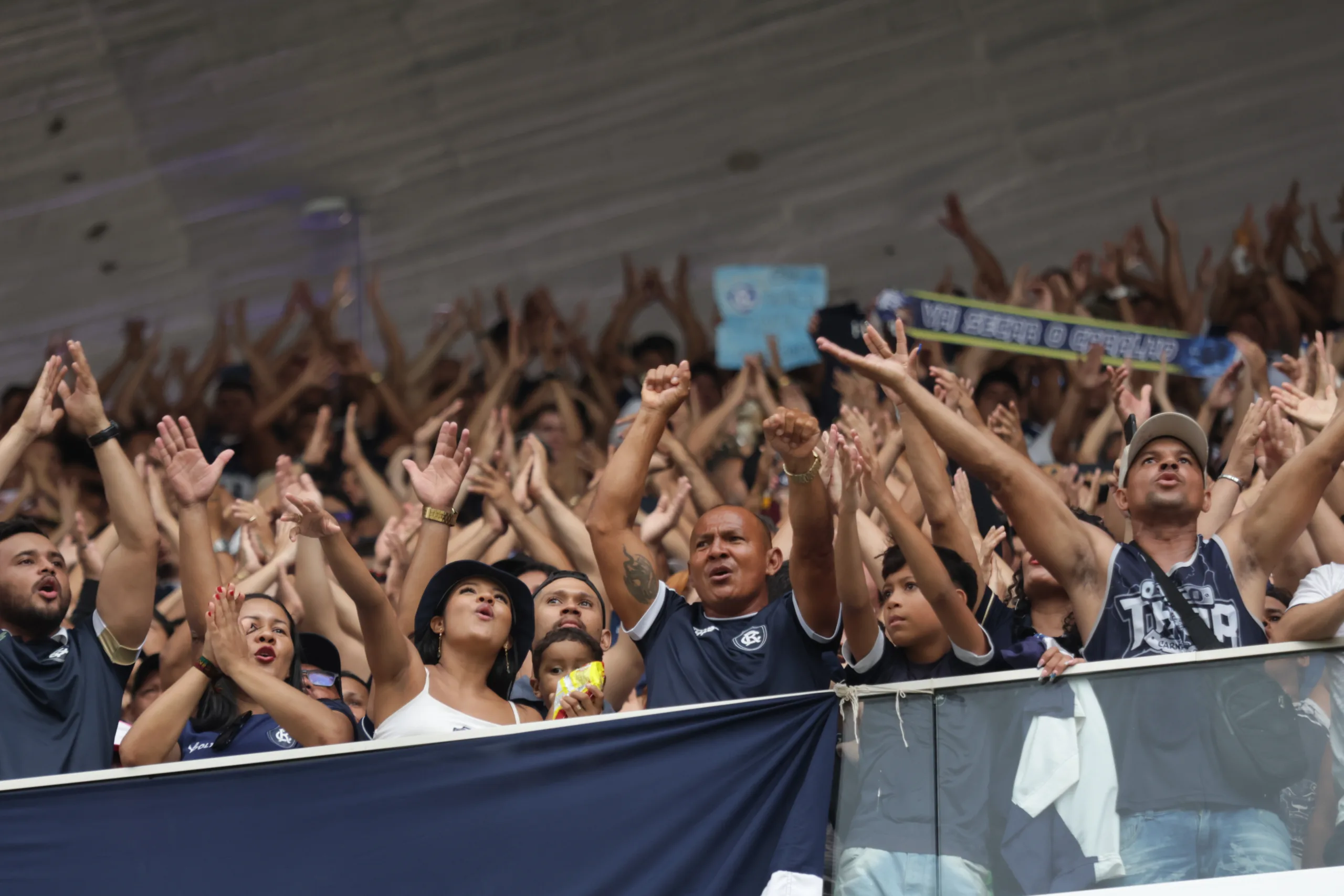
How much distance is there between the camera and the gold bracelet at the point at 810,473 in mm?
4555

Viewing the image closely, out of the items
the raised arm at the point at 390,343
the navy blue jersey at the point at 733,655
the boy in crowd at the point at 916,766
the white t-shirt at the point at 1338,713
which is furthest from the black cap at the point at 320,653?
the raised arm at the point at 390,343

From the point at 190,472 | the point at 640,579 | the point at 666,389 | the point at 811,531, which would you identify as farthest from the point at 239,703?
the point at 811,531

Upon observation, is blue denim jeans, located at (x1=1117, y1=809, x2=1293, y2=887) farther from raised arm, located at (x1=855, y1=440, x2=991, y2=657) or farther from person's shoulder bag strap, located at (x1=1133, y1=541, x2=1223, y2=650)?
raised arm, located at (x1=855, y1=440, x2=991, y2=657)

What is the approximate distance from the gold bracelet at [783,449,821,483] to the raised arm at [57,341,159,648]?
1730 millimetres

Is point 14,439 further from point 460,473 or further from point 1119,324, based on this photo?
point 1119,324

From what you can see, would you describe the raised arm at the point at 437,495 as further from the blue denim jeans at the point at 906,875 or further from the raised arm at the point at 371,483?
the raised arm at the point at 371,483

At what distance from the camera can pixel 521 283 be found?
10156mm

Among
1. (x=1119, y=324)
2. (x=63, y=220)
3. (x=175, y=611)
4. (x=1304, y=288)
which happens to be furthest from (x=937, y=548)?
(x=63, y=220)

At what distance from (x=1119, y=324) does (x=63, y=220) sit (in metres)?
5.79

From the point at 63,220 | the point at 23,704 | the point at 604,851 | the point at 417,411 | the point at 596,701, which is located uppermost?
the point at 63,220

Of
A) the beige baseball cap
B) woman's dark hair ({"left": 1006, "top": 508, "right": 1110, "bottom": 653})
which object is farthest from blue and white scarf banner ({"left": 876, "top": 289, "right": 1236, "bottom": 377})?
the beige baseball cap

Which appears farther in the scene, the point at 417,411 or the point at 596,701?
the point at 417,411

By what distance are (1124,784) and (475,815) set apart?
58.2 inches

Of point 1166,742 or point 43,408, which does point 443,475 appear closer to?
point 43,408
